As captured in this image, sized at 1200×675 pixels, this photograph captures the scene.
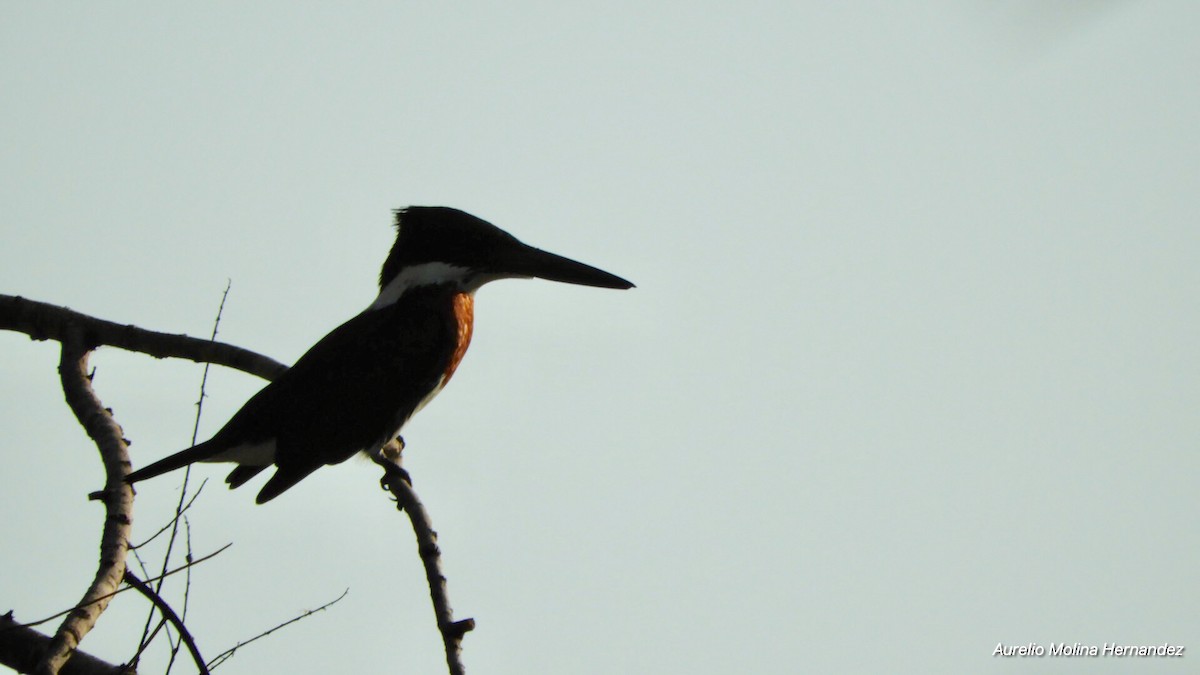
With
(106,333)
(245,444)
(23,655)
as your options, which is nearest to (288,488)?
(245,444)

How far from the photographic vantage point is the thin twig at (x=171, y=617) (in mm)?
2600

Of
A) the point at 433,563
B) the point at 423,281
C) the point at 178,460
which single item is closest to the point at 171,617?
the point at 433,563

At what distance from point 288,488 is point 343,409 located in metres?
0.35

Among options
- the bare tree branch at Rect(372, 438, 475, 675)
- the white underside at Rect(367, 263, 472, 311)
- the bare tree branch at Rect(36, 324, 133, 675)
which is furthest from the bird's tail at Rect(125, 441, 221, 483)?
the white underside at Rect(367, 263, 472, 311)

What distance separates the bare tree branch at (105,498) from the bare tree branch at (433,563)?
0.75m

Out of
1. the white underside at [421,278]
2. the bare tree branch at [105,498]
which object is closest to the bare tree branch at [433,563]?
the bare tree branch at [105,498]

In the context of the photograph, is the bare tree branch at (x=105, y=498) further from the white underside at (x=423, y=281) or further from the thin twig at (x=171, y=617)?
the white underside at (x=423, y=281)

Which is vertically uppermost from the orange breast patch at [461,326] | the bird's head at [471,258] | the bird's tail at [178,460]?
the bird's head at [471,258]

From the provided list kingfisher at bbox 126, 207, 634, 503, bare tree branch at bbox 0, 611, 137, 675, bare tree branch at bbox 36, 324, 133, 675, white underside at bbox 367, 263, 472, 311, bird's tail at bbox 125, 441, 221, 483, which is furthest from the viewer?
white underside at bbox 367, 263, 472, 311

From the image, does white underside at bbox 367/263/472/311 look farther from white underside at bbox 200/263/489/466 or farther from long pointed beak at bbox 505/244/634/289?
long pointed beak at bbox 505/244/634/289

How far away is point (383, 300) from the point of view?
5004 mm

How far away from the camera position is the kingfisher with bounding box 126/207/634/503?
429cm

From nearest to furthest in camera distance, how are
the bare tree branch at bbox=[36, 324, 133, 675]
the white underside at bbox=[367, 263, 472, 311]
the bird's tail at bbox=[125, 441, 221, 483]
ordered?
the bare tree branch at bbox=[36, 324, 133, 675] → the bird's tail at bbox=[125, 441, 221, 483] → the white underside at bbox=[367, 263, 472, 311]

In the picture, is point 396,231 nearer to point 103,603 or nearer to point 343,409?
point 343,409
